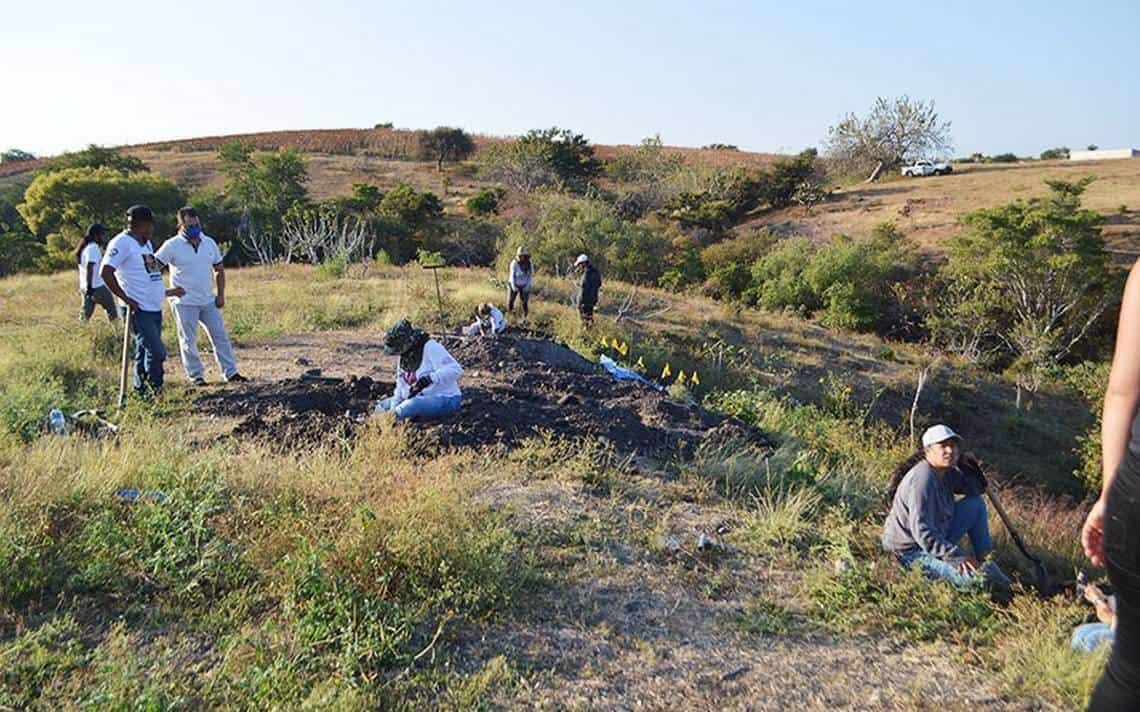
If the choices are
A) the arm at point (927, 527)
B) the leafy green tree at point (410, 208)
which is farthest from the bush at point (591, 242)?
the arm at point (927, 527)

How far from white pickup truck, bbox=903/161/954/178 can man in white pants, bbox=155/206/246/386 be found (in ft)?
160

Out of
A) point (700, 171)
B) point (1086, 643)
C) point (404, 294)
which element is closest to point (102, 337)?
point (404, 294)

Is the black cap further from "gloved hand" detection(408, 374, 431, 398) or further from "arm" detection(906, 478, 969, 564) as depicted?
"arm" detection(906, 478, 969, 564)

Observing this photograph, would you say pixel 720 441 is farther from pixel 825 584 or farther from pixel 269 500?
pixel 269 500

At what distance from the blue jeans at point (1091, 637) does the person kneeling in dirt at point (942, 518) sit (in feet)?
1.56

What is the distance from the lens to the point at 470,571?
317 cm

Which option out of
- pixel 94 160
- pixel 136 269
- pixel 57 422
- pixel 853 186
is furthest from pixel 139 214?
pixel 853 186

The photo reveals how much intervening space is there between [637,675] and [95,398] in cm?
561

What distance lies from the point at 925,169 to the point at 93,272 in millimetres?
49275

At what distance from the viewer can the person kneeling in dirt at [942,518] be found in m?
3.56

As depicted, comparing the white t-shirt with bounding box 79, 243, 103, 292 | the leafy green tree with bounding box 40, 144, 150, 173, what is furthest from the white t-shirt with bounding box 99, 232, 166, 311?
the leafy green tree with bounding box 40, 144, 150, 173

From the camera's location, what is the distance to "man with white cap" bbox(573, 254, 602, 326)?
40.9ft

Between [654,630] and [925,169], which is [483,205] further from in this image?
[654,630]

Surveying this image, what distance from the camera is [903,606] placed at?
3.29 meters
